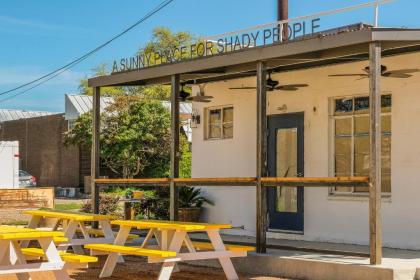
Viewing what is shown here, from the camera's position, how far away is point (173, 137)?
11.6 meters

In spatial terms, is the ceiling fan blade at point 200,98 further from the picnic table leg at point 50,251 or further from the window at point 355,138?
the picnic table leg at point 50,251

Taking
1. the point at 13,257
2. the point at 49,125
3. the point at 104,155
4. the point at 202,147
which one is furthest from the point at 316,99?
the point at 49,125

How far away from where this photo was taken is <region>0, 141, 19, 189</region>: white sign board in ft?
109

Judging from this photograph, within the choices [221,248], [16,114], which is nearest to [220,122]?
[221,248]

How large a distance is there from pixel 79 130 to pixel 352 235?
2315 cm

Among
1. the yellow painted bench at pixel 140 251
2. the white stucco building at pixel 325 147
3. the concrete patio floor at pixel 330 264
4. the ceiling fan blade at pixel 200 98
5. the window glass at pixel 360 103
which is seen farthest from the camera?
the ceiling fan blade at pixel 200 98

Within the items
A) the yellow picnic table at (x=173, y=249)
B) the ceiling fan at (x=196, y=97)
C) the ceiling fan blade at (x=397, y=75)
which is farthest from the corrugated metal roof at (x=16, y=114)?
the yellow picnic table at (x=173, y=249)

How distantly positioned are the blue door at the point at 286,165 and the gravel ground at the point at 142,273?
8.39 feet

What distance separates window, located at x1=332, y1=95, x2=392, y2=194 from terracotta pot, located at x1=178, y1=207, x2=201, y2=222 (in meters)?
3.28

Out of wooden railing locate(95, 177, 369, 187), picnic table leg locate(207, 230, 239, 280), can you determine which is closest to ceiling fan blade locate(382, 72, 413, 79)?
wooden railing locate(95, 177, 369, 187)

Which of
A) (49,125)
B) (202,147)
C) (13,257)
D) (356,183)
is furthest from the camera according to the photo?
(49,125)

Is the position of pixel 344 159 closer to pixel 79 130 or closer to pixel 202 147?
pixel 202 147

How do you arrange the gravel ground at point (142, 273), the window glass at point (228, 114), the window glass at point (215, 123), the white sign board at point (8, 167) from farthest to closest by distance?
the white sign board at point (8, 167) < the window glass at point (215, 123) < the window glass at point (228, 114) < the gravel ground at point (142, 273)

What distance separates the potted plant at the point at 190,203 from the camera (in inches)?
567
